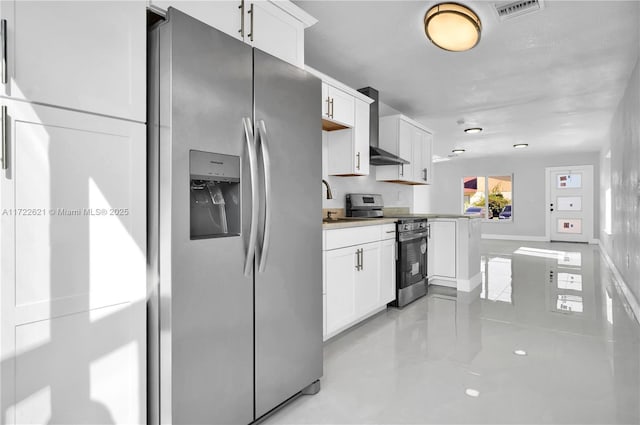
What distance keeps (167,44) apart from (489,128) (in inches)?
259

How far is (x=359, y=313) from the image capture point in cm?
313

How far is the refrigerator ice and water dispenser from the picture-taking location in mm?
1540

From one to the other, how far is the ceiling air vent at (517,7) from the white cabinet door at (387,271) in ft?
6.80

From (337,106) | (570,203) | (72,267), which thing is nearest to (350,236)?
(337,106)

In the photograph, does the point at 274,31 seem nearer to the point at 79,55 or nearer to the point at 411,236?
the point at 79,55

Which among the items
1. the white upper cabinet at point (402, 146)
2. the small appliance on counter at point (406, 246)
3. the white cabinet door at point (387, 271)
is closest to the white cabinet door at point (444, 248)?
the small appliance on counter at point (406, 246)

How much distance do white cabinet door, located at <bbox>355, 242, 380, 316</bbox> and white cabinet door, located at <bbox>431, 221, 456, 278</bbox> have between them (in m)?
1.67

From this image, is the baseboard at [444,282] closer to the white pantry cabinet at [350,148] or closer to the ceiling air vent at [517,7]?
the white pantry cabinet at [350,148]

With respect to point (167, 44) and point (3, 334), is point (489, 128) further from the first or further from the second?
point (3, 334)

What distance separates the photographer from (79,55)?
1.30 metres

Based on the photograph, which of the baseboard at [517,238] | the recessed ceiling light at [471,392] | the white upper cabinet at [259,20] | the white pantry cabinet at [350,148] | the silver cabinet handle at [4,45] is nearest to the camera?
the silver cabinet handle at [4,45]

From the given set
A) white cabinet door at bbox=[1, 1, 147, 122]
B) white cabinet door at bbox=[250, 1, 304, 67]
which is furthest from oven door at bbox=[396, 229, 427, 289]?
white cabinet door at bbox=[1, 1, 147, 122]

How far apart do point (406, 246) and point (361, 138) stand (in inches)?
48.4

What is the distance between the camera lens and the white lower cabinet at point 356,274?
2.77 metres
